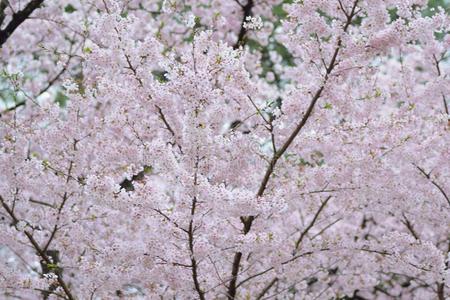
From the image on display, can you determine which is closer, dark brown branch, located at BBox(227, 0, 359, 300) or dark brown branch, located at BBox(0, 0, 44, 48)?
dark brown branch, located at BBox(227, 0, 359, 300)

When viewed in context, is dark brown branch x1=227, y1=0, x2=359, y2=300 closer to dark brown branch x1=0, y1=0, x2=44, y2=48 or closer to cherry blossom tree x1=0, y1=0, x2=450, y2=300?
cherry blossom tree x1=0, y1=0, x2=450, y2=300

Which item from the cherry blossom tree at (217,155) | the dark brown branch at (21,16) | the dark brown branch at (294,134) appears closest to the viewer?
the cherry blossom tree at (217,155)

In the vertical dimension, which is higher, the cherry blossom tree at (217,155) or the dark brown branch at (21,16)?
the dark brown branch at (21,16)

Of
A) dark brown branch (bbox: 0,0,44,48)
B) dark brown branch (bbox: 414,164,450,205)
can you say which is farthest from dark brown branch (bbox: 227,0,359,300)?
dark brown branch (bbox: 0,0,44,48)

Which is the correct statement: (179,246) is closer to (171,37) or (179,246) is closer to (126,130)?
(126,130)

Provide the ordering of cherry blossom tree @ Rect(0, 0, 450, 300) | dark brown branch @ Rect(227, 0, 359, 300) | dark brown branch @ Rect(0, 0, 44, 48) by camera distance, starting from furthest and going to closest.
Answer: dark brown branch @ Rect(0, 0, 44, 48) → dark brown branch @ Rect(227, 0, 359, 300) → cherry blossom tree @ Rect(0, 0, 450, 300)

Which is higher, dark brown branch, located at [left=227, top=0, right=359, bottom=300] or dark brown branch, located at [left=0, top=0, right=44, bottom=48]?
dark brown branch, located at [left=0, top=0, right=44, bottom=48]

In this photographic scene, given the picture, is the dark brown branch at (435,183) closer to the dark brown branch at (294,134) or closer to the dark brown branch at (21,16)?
the dark brown branch at (294,134)

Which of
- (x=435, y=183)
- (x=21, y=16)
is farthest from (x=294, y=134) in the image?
(x=21, y=16)

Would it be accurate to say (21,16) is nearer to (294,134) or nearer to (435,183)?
(294,134)

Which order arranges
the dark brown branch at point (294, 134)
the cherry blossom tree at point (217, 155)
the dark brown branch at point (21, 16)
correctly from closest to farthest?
1. the cherry blossom tree at point (217, 155)
2. the dark brown branch at point (294, 134)
3. the dark brown branch at point (21, 16)

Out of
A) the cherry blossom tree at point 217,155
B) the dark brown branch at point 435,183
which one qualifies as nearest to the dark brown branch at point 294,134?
the cherry blossom tree at point 217,155

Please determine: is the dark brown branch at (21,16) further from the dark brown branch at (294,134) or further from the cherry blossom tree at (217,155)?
the dark brown branch at (294,134)

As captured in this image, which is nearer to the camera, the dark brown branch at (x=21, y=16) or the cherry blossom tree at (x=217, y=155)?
the cherry blossom tree at (x=217, y=155)
